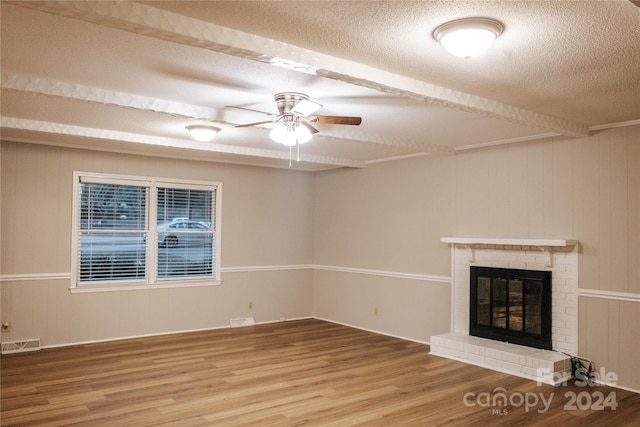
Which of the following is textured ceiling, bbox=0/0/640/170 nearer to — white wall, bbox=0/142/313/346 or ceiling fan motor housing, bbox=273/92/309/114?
ceiling fan motor housing, bbox=273/92/309/114

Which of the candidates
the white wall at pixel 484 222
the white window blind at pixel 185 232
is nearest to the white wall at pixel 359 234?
the white wall at pixel 484 222

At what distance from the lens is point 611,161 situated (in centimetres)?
489

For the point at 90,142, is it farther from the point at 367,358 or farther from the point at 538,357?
the point at 538,357

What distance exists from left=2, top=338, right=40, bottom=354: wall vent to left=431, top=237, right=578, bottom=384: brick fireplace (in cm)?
467

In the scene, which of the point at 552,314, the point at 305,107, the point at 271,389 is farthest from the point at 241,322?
the point at 305,107

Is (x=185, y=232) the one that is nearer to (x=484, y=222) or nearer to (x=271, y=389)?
(x=271, y=389)

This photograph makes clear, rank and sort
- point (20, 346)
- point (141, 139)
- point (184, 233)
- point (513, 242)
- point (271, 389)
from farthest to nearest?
point (184, 233)
point (20, 346)
point (141, 139)
point (513, 242)
point (271, 389)

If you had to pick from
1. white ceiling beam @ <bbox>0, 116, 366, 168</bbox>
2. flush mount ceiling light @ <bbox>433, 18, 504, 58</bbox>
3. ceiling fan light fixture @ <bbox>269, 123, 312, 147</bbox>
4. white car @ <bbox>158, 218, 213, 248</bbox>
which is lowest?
white car @ <bbox>158, 218, 213, 248</bbox>

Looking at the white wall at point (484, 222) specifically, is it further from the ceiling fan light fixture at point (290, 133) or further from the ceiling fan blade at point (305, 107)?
the ceiling fan light fixture at point (290, 133)

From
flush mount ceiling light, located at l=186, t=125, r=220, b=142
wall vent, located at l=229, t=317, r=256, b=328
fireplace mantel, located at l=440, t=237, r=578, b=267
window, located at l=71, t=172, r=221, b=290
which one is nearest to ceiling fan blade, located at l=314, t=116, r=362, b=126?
flush mount ceiling light, located at l=186, t=125, r=220, b=142

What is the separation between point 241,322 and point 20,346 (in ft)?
9.44

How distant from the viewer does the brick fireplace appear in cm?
503

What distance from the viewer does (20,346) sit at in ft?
19.4

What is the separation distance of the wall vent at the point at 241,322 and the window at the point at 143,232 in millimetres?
697
